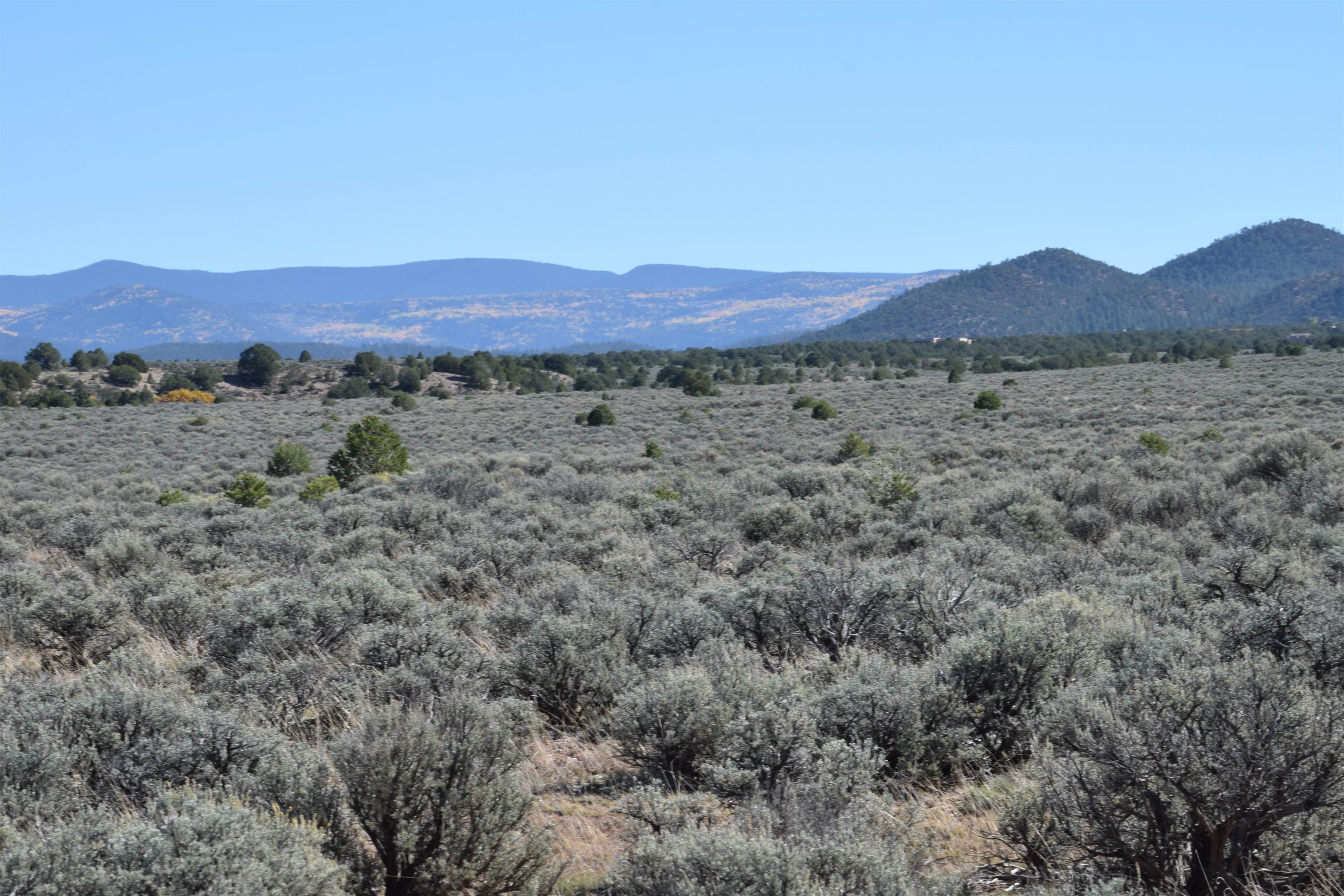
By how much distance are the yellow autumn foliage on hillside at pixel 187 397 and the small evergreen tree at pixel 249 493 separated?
43.3 metres

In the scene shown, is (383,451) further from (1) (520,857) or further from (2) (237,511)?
(1) (520,857)

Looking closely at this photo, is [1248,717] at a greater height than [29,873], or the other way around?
[1248,717]

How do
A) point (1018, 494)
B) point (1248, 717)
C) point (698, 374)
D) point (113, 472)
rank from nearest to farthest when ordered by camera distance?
1. point (1248, 717)
2. point (1018, 494)
3. point (113, 472)
4. point (698, 374)

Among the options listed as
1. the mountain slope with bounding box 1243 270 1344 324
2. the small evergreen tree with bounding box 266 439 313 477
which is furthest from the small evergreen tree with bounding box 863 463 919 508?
the mountain slope with bounding box 1243 270 1344 324

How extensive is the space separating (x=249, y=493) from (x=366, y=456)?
4.53 meters

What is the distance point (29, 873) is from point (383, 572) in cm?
642

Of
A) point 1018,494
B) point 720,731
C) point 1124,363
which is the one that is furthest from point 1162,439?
point 1124,363

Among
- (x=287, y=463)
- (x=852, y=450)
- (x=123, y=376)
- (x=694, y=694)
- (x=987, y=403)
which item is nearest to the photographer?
(x=694, y=694)

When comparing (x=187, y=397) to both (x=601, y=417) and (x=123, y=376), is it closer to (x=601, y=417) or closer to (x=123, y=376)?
(x=123, y=376)

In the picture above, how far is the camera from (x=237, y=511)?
1372cm

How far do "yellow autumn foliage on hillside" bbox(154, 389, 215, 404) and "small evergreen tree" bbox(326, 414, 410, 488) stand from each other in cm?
3980

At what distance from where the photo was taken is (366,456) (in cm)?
2023

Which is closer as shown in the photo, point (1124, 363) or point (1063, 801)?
point (1063, 801)

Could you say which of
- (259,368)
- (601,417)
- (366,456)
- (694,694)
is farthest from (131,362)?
(694,694)
